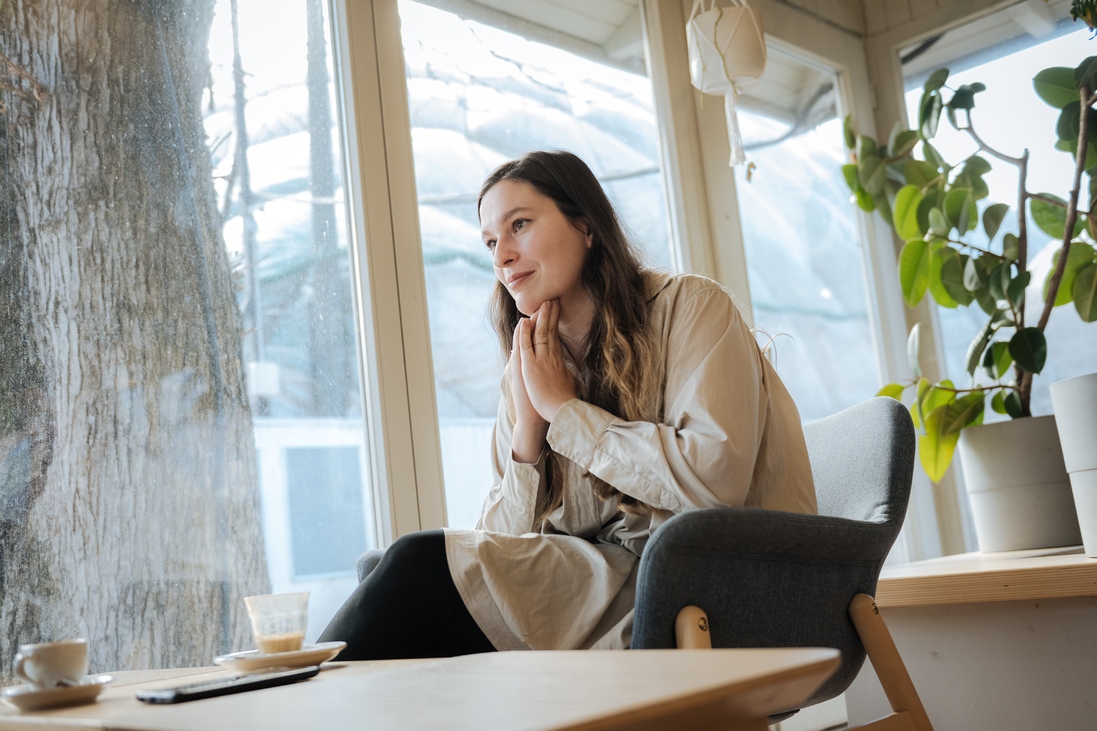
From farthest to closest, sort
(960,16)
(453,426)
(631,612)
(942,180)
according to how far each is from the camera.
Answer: (960,16) → (942,180) → (453,426) → (631,612)

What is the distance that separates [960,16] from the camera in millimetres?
3162

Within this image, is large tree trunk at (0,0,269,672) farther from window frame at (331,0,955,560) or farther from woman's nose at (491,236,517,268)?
woman's nose at (491,236,517,268)

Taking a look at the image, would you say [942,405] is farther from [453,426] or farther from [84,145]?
[84,145]

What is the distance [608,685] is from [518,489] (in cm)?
91

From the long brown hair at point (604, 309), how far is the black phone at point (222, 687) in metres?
0.62

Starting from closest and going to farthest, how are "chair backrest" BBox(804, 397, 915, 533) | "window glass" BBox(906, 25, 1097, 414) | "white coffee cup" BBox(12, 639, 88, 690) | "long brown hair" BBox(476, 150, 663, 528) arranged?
"white coffee cup" BBox(12, 639, 88, 690), "chair backrest" BBox(804, 397, 915, 533), "long brown hair" BBox(476, 150, 663, 528), "window glass" BBox(906, 25, 1097, 414)

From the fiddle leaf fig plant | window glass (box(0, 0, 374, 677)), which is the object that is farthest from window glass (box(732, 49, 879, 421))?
window glass (box(0, 0, 374, 677))

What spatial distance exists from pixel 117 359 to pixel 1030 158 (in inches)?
111

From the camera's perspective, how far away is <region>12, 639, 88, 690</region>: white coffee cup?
895 millimetres

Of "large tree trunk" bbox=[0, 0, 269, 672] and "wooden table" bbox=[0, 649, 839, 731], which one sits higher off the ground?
"large tree trunk" bbox=[0, 0, 269, 672]

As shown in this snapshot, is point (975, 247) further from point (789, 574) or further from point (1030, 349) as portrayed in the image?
point (789, 574)

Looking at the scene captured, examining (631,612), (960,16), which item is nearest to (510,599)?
(631,612)

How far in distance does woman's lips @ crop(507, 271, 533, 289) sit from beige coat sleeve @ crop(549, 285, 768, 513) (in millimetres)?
311

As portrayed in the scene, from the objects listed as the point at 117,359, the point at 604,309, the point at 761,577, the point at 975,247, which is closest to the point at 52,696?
the point at 761,577
